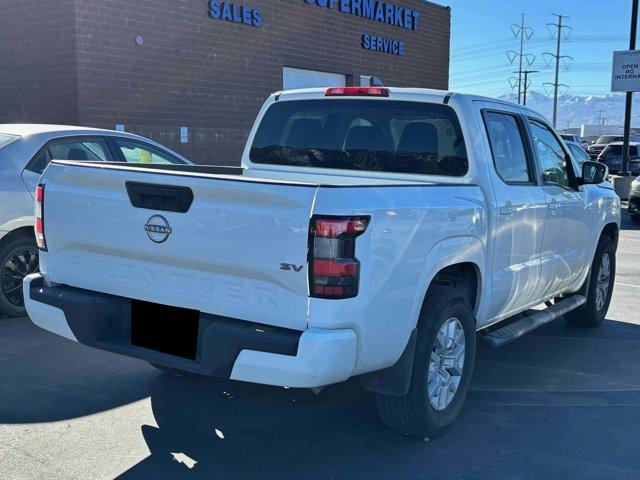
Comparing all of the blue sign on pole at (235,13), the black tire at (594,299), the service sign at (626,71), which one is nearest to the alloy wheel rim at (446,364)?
the black tire at (594,299)

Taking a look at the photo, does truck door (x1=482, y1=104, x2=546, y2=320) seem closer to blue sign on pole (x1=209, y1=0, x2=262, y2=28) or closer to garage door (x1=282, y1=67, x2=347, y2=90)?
blue sign on pole (x1=209, y1=0, x2=262, y2=28)

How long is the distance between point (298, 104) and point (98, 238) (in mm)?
2133

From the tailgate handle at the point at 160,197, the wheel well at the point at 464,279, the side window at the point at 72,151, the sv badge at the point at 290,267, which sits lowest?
the wheel well at the point at 464,279

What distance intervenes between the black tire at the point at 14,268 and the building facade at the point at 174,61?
750 cm

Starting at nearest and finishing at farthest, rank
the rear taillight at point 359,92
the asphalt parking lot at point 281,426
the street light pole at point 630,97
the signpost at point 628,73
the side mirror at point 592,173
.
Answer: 1. the asphalt parking lot at point 281,426
2. the rear taillight at point 359,92
3. the side mirror at point 592,173
4. the street light pole at point 630,97
5. the signpost at point 628,73

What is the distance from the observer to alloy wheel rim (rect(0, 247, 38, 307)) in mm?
6152

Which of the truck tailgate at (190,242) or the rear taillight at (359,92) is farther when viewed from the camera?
the rear taillight at (359,92)

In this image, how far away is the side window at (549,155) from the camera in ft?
17.7

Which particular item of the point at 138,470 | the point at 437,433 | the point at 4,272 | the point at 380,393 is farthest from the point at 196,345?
the point at 4,272

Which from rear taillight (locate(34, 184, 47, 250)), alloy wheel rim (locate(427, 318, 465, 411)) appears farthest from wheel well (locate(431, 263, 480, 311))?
rear taillight (locate(34, 184, 47, 250))

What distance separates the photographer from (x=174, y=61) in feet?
48.4

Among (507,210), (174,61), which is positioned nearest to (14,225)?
(507,210)

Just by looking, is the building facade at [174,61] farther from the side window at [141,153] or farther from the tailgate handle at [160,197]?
the tailgate handle at [160,197]

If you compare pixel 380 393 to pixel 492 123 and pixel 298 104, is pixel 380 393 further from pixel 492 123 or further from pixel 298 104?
pixel 298 104
